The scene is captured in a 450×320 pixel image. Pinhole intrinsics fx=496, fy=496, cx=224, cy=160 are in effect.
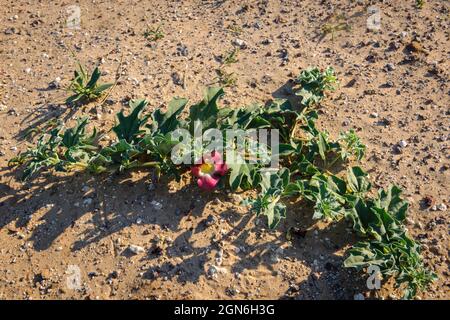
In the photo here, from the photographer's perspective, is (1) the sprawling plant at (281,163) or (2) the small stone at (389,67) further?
(2) the small stone at (389,67)

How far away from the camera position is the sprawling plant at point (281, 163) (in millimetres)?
3291

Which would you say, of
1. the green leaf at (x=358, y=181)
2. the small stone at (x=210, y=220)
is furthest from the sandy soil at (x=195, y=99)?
the green leaf at (x=358, y=181)

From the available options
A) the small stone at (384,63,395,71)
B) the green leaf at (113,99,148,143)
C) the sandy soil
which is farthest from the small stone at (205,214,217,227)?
the small stone at (384,63,395,71)

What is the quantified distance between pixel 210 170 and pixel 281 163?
628mm

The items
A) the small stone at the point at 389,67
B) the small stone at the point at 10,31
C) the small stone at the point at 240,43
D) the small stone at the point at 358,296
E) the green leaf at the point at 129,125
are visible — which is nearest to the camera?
the small stone at the point at 358,296

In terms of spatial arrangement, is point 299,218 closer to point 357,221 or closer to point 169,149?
point 357,221

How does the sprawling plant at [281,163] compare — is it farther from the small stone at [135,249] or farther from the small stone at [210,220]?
the small stone at [135,249]

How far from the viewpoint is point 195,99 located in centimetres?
441

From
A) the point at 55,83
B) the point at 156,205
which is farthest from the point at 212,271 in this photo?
the point at 55,83

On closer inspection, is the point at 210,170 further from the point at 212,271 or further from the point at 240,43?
the point at 240,43

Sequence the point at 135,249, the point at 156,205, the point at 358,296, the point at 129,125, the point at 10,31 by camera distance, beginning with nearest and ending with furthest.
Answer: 1. the point at 358,296
2. the point at 135,249
3. the point at 156,205
4. the point at 129,125
5. the point at 10,31

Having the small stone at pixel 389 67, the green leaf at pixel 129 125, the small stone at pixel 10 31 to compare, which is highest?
the small stone at pixel 10 31

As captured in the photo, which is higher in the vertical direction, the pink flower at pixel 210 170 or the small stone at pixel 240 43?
the small stone at pixel 240 43

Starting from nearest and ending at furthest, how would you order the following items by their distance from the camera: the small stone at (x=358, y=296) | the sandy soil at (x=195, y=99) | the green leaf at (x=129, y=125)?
1. the small stone at (x=358, y=296)
2. the sandy soil at (x=195, y=99)
3. the green leaf at (x=129, y=125)
